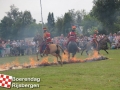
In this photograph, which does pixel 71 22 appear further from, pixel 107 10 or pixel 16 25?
pixel 107 10

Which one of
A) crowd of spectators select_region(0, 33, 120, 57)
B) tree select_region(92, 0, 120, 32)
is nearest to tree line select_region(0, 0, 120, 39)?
tree select_region(92, 0, 120, 32)

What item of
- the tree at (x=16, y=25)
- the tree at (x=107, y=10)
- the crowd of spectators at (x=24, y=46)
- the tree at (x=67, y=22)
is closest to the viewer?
the crowd of spectators at (x=24, y=46)

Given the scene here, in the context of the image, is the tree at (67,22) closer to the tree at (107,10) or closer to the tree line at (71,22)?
the tree line at (71,22)

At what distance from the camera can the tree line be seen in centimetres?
4394

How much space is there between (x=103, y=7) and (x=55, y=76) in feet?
108

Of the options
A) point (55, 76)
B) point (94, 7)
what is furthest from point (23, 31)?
point (55, 76)

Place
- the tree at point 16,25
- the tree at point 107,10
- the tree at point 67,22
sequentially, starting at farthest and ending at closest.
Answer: the tree at point 16,25, the tree at point 67,22, the tree at point 107,10

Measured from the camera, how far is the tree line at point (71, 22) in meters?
43.9

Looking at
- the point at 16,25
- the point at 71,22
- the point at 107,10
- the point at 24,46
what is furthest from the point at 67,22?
the point at 24,46

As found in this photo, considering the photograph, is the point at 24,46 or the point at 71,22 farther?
the point at 71,22

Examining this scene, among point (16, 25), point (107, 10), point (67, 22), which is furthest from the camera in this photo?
point (16, 25)

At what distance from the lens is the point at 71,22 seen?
68.2 m

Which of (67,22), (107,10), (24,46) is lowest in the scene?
(24,46)

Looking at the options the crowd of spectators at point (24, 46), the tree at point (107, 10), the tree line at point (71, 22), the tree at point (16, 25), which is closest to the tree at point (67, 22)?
the tree line at point (71, 22)
